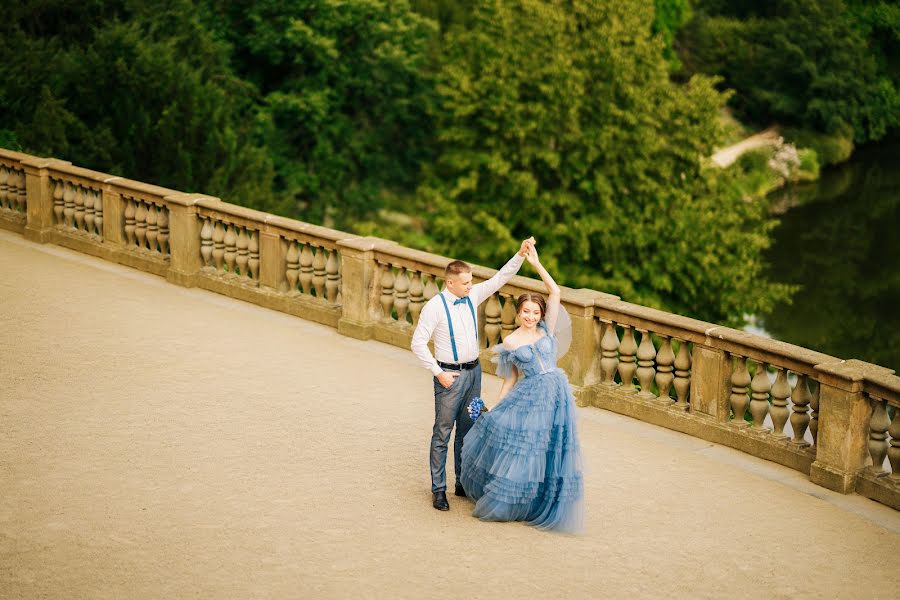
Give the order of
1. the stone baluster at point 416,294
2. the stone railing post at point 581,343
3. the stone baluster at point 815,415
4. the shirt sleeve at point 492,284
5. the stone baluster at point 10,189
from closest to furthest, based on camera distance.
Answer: the shirt sleeve at point 492,284, the stone baluster at point 815,415, the stone railing post at point 581,343, the stone baluster at point 416,294, the stone baluster at point 10,189

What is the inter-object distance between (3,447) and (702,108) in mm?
27794

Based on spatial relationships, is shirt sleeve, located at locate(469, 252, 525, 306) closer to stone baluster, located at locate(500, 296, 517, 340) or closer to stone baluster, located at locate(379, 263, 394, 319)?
stone baluster, located at locate(500, 296, 517, 340)

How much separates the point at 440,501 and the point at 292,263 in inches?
201

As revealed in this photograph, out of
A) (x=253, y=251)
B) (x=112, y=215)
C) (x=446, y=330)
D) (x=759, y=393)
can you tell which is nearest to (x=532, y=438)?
(x=446, y=330)

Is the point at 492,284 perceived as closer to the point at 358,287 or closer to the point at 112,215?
the point at 358,287

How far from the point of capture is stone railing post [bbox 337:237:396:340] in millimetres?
12625

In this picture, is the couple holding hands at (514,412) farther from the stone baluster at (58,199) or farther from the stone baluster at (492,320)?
the stone baluster at (58,199)

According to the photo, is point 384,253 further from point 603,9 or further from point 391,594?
point 603,9

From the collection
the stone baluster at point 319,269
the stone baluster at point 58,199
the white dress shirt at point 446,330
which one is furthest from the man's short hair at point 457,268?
the stone baluster at point 58,199

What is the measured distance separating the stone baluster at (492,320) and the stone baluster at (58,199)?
625 cm

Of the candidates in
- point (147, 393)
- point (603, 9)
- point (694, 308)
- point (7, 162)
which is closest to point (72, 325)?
point (147, 393)

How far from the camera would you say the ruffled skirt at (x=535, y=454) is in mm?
8492

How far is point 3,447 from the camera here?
31.7 ft

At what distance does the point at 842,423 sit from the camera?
9.59 m
